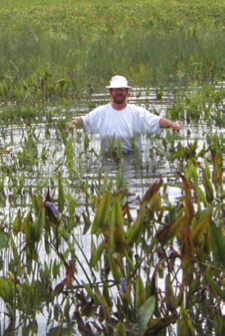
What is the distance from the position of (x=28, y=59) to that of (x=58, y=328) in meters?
11.5

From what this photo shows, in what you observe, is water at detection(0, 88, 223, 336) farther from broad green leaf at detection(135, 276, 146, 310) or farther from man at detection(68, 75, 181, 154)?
broad green leaf at detection(135, 276, 146, 310)

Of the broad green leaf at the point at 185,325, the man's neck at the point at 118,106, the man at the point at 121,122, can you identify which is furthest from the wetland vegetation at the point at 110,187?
the man's neck at the point at 118,106

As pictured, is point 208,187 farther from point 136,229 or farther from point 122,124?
point 122,124

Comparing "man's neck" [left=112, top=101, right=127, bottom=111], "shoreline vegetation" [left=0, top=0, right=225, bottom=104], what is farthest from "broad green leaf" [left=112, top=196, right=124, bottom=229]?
"shoreline vegetation" [left=0, top=0, right=225, bottom=104]

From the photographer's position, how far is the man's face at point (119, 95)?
10541mm

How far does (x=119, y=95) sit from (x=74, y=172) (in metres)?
2.32

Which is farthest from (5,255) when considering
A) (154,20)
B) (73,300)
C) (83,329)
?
(154,20)

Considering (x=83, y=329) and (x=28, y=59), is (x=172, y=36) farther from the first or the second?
(x=83, y=329)

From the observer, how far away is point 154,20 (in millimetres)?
24766

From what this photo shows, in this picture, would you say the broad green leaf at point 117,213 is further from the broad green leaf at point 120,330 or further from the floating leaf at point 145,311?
the broad green leaf at point 120,330

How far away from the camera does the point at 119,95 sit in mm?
10609

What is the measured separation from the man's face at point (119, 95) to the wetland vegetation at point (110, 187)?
1.76 ft

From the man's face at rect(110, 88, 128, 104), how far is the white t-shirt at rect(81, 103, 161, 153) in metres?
0.13

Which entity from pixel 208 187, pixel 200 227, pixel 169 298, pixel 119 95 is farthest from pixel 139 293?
pixel 119 95
